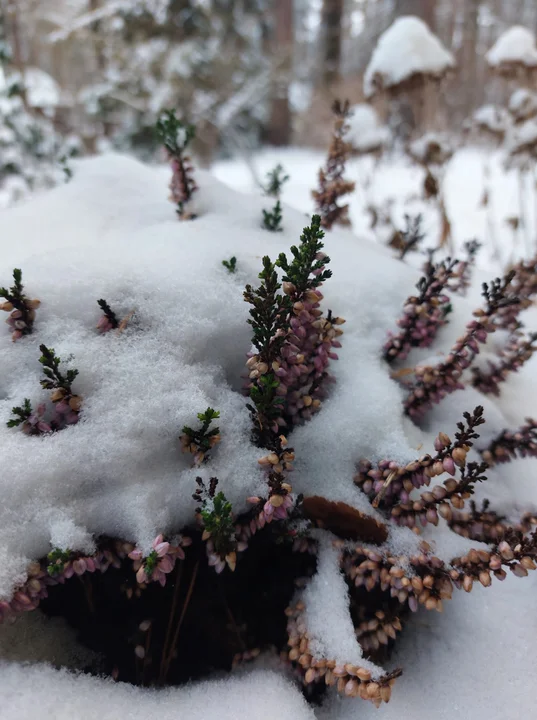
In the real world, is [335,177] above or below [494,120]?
below

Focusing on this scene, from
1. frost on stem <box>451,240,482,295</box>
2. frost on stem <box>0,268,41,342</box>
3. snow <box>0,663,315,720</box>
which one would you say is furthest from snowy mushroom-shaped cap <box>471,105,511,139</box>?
snow <box>0,663,315,720</box>

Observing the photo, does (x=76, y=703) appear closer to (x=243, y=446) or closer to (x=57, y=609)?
(x=57, y=609)

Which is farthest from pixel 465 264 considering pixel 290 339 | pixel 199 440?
pixel 199 440

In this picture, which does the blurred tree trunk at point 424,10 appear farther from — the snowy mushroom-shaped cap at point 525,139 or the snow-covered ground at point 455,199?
the snowy mushroom-shaped cap at point 525,139

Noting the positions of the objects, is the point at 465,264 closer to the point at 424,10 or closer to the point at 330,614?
the point at 330,614

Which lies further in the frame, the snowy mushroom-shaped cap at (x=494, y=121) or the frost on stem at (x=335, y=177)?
the snowy mushroom-shaped cap at (x=494, y=121)

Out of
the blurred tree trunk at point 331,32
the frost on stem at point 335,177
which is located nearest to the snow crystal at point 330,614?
the frost on stem at point 335,177
